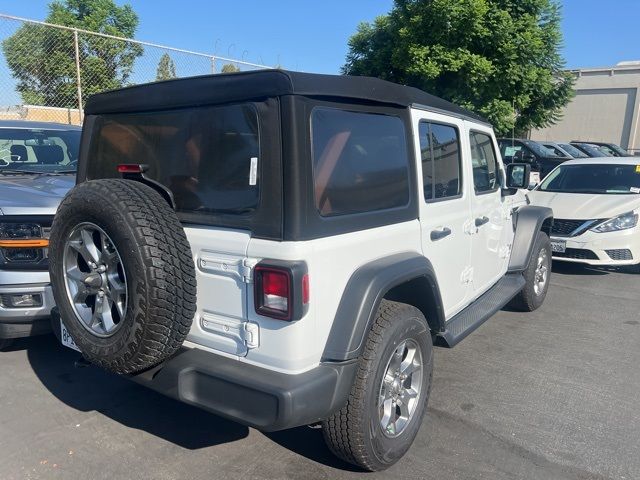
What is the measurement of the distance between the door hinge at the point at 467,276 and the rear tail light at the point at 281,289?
6.33 ft

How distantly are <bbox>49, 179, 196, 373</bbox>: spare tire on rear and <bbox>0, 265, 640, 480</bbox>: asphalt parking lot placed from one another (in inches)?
30.9

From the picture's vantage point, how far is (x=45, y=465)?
9.57ft

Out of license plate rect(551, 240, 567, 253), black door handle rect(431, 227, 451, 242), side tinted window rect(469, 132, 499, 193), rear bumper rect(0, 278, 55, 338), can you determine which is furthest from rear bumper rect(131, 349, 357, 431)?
license plate rect(551, 240, 567, 253)

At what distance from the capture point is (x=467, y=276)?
4.04m

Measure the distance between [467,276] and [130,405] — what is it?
253 cm

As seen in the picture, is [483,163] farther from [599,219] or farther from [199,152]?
[599,219]

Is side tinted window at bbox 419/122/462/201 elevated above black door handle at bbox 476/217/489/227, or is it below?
above

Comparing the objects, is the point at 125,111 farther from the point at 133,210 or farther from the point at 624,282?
the point at 624,282

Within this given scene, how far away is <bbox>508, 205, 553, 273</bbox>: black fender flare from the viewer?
207 inches

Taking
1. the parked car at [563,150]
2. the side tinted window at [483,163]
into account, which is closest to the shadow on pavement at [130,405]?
the side tinted window at [483,163]

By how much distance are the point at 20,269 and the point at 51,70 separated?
678 centimetres

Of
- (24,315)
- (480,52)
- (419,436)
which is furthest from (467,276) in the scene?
(480,52)

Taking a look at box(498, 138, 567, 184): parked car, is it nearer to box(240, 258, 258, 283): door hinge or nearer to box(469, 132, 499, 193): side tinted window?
box(469, 132, 499, 193): side tinted window

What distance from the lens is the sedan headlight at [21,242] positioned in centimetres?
373
